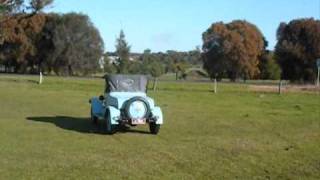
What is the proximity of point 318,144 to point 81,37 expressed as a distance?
287 feet

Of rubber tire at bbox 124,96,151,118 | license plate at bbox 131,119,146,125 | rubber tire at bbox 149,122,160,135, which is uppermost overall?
rubber tire at bbox 124,96,151,118

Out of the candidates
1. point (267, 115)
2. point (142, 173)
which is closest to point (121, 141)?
point (142, 173)

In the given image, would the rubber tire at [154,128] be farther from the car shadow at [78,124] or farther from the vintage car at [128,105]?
the car shadow at [78,124]

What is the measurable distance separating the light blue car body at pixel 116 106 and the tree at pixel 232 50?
8048cm

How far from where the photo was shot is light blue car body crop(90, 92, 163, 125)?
18.1m

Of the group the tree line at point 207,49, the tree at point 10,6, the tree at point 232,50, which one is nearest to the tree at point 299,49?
the tree line at point 207,49

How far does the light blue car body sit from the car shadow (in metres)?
0.45

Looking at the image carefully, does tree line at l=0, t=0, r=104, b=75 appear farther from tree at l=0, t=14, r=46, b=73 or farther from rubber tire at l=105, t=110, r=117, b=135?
rubber tire at l=105, t=110, r=117, b=135

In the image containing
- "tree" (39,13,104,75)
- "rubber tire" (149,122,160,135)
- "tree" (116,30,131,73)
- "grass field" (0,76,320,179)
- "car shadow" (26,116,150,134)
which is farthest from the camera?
"tree" (39,13,104,75)

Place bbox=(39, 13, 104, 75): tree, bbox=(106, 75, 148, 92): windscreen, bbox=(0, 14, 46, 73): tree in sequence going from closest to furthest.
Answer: bbox=(106, 75, 148, 92): windscreen → bbox=(0, 14, 46, 73): tree → bbox=(39, 13, 104, 75): tree

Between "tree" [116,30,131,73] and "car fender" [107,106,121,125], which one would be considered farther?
"tree" [116,30,131,73]

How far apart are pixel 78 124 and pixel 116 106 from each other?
274 centimetres

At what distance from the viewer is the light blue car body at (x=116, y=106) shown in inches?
714

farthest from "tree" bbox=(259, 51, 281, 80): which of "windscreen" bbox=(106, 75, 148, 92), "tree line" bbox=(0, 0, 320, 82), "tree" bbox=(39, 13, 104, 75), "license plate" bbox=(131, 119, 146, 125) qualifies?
"license plate" bbox=(131, 119, 146, 125)
